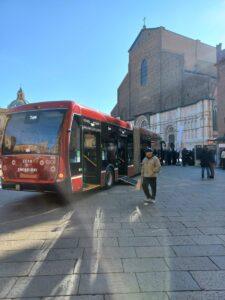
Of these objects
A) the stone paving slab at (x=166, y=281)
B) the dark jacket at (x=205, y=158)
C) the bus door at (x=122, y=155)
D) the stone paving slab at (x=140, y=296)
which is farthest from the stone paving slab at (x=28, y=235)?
the dark jacket at (x=205, y=158)

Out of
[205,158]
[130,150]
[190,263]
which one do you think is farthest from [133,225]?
[205,158]

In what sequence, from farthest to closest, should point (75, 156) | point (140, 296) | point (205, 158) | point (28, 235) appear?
1. point (205, 158)
2. point (75, 156)
3. point (28, 235)
4. point (140, 296)

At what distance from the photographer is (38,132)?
416 inches

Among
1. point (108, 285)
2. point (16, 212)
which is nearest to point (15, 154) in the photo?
point (16, 212)

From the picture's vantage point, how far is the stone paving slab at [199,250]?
568 centimetres

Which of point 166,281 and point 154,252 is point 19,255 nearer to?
point 154,252

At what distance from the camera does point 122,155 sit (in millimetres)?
16859

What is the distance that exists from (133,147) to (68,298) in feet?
50.4

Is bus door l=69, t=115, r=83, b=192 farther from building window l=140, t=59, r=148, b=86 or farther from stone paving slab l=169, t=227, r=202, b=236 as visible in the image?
building window l=140, t=59, r=148, b=86

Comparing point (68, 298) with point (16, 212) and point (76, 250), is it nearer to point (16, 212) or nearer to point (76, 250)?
point (76, 250)

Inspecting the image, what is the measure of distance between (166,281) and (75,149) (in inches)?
266

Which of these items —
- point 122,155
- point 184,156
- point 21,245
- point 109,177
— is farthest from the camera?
point 184,156

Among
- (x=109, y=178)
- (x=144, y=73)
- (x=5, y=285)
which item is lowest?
(x=5, y=285)

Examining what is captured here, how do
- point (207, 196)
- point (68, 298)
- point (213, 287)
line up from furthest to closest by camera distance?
point (207, 196) → point (213, 287) → point (68, 298)
